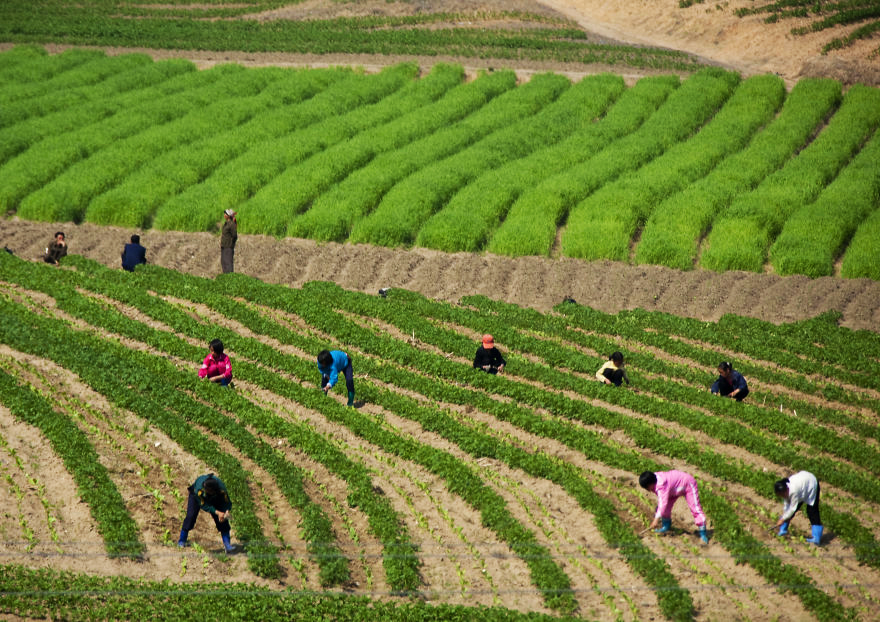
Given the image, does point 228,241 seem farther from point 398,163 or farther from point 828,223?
point 828,223

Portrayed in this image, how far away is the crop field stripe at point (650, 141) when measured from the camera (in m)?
32.5

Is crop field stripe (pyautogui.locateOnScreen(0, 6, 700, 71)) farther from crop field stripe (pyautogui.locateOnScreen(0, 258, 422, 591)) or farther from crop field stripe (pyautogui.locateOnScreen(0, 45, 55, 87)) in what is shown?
crop field stripe (pyautogui.locateOnScreen(0, 258, 422, 591))

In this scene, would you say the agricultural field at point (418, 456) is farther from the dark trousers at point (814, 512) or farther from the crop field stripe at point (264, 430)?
the dark trousers at point (814, 512)

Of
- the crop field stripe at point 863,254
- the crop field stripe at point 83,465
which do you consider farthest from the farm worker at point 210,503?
the crop field stripe at point 863,254

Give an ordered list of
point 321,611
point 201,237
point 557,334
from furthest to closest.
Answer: point 201,237 < point 557,334 < point 321,611

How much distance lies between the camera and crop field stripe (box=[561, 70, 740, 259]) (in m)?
32.5

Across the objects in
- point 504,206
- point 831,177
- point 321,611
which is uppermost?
point 831,177

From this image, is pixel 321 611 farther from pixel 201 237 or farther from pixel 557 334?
pixel 201 237

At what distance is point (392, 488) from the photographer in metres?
18.8

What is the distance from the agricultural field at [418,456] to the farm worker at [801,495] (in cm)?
45

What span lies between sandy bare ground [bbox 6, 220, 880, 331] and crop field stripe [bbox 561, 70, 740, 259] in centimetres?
91

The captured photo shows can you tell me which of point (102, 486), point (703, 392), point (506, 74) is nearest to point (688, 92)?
point (506, 74)

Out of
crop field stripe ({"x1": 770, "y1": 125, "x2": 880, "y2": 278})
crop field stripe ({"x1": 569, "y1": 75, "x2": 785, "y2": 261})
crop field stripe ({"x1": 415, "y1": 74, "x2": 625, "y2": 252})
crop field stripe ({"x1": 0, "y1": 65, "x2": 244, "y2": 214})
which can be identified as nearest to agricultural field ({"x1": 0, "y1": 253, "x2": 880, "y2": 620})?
crop field stripe ({"x1": 770, "y1": 125, "x2": 880, "y2": 278})

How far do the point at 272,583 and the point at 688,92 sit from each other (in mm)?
34890
